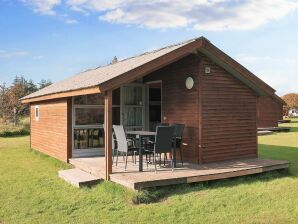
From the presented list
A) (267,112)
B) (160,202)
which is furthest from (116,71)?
(267,112)

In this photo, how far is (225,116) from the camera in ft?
30.3

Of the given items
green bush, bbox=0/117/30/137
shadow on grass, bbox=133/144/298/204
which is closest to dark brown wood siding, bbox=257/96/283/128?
shadow on grass, bbox=133/144/298/204

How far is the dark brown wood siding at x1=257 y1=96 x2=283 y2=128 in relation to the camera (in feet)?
84.4

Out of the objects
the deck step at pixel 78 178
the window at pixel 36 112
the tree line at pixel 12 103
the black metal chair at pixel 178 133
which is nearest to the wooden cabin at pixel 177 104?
the black metal chair at pixel 178 133

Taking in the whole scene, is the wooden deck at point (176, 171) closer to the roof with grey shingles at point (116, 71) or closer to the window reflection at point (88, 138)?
the window reflection at point (88, 138)

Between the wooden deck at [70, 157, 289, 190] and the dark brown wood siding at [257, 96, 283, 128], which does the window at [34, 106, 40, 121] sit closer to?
the wooden deck at [70, 157, 289, 190]

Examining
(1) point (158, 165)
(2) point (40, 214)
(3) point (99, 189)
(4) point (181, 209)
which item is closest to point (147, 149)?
(1) point (158, 165)

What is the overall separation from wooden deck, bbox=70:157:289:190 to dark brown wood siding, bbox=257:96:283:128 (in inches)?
666

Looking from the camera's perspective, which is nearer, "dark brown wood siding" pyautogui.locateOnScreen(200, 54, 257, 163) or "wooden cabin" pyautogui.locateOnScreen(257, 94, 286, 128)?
"dark brown wood siding" pyautogui.locateOnScreen(200, 54, 257, 163)

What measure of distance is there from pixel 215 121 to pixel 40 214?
16.0 feet

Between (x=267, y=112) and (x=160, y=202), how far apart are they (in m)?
21.5

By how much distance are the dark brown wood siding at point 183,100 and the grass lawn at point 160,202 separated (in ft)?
4.96

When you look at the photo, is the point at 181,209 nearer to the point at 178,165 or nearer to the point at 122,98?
the point at 178,165

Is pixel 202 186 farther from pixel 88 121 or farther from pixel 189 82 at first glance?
pixel 88 121
